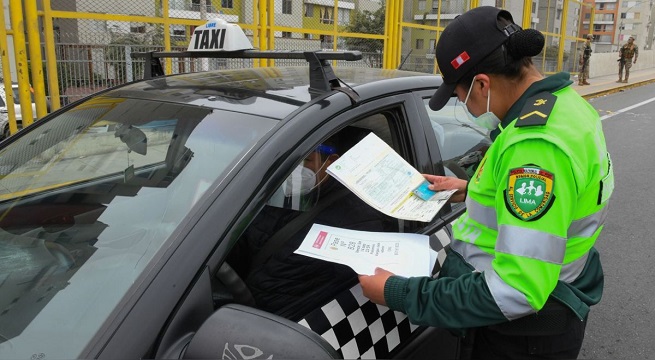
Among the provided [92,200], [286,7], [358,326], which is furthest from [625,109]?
[92,200]

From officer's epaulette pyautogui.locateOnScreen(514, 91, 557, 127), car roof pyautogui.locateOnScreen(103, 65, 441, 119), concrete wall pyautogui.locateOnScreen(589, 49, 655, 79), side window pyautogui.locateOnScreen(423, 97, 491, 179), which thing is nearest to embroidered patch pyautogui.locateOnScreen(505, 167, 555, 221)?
officer's epaulette pyautogui.locateOnScreen(514, 91, 557, 127)

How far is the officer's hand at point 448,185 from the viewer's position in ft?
6.40

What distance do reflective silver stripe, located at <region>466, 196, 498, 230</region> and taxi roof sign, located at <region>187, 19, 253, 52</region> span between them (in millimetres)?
1147

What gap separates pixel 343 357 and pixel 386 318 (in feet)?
0.78

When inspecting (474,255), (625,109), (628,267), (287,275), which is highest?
(474,255)

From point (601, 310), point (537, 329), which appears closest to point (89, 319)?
point (537, 329)

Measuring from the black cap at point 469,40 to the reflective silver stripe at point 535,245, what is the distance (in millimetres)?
483

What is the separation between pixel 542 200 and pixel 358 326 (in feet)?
2.11

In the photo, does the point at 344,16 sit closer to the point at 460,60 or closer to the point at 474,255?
the point at 460,60

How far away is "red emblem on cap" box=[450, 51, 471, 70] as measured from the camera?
1.50 metres

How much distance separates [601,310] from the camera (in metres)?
3.35

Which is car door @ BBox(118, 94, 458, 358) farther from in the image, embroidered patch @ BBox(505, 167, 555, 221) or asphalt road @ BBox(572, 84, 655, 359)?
asphalt road @ BBox(572, 84, 655, 359)

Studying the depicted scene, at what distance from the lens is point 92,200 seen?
1677mm

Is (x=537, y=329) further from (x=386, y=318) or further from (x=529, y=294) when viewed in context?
(x=386, y=318)
